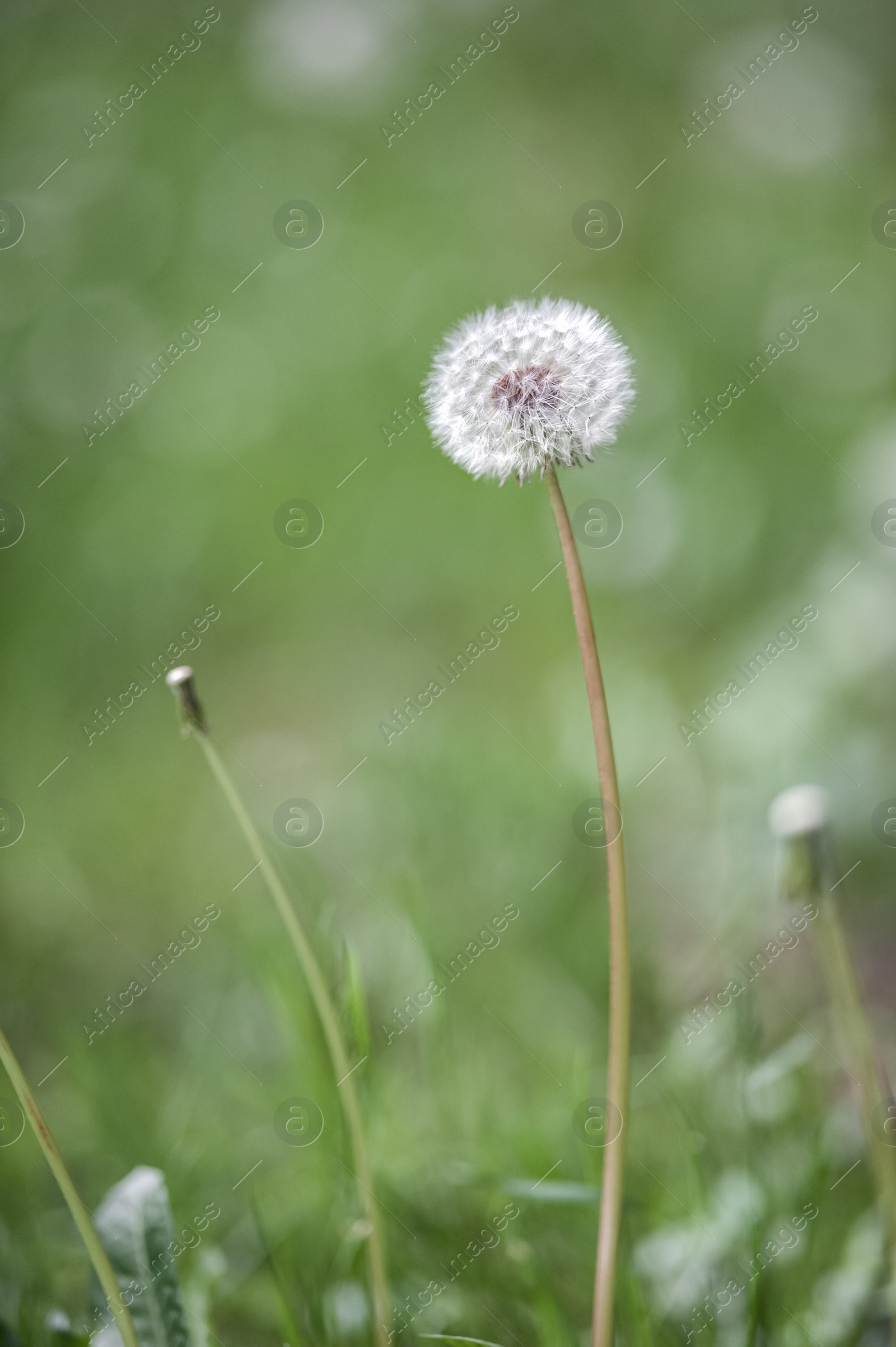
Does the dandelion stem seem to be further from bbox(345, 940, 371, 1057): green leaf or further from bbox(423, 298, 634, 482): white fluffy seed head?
bbox(423, 298, 634, 482): white fluffy seed head

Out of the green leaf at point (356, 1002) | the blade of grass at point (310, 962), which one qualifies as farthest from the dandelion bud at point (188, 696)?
the green leaf at point (356, 1002)

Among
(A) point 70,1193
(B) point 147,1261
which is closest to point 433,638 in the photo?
(B) point 147,1261

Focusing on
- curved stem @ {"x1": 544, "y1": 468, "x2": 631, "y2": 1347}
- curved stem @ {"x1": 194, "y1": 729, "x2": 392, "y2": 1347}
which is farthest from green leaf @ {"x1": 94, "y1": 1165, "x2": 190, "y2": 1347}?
curved stem @ {"x1": 544, "y1": 468, "x2": 631, "y2": 1347}

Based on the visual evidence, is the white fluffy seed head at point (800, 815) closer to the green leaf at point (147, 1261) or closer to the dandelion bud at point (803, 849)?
the dandelion bud at point (803, 849)

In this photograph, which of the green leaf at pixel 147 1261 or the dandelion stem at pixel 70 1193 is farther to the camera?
the green leaf at pixel 147 1261

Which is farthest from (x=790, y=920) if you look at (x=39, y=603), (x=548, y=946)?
(x=39, y=603)

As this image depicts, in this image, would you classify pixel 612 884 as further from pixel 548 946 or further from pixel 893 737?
pixel 893 737

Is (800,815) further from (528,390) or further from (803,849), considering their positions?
(528,390)
